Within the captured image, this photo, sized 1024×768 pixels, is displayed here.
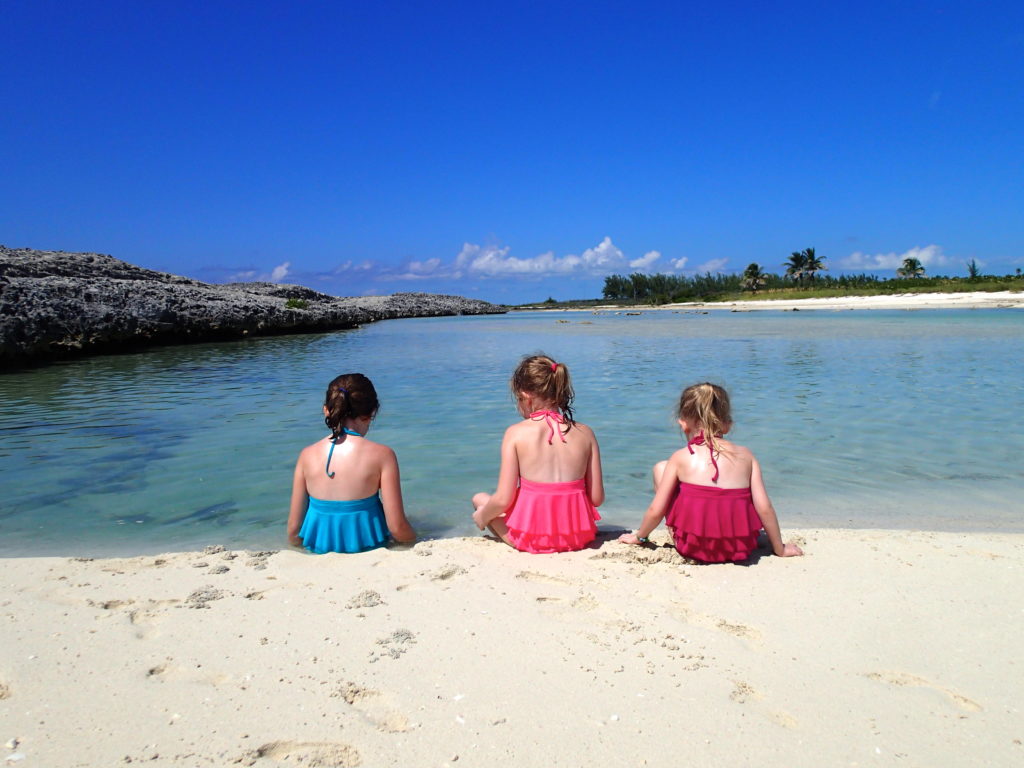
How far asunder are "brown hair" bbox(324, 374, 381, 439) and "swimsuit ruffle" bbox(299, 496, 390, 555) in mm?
430

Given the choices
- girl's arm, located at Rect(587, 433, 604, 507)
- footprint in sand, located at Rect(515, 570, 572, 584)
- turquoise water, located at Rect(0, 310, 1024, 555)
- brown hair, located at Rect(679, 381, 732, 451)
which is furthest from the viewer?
turquoise water, located at Rect(0, 310, 1024, 555)

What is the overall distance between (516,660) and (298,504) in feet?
6.58

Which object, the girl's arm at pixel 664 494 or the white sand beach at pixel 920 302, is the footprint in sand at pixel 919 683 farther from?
the white sand beach at pixel 920 302

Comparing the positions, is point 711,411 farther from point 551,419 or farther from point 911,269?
point 911,269

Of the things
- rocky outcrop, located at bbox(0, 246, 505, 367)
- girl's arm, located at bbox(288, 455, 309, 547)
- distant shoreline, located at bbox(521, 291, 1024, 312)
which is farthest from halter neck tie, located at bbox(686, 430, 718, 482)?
distant shoreline, located at bbox(521, 291, 1024, 312)

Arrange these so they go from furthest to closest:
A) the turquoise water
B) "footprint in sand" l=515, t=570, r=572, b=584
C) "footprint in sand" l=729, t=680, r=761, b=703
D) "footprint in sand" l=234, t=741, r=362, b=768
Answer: the turquoise water < "footprint in sand" l=515, t=570, r=572, b=584 < "footprint in sand" l=729, t=680, r=761, b=703 < "footprint in sand" l=234, t=741, r=362, b=768

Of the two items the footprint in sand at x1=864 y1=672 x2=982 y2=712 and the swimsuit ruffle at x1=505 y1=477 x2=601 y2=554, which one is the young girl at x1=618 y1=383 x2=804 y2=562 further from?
the footprint in sand at x1=864 y1=672 x2=982 y2=712

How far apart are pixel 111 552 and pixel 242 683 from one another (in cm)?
238

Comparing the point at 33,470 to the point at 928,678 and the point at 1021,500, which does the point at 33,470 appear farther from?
the point at 1021,500

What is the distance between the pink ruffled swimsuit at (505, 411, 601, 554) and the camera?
12.7ft

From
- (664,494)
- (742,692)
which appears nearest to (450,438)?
(664,494)

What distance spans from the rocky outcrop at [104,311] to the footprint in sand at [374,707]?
14.3 m

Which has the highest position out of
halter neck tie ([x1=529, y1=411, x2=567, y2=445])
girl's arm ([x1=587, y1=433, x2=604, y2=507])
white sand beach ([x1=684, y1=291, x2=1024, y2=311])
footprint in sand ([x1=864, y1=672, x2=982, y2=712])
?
white sand beach ([x1=684, y1=291, x2=1024, y2=311])

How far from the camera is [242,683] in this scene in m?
2.40
